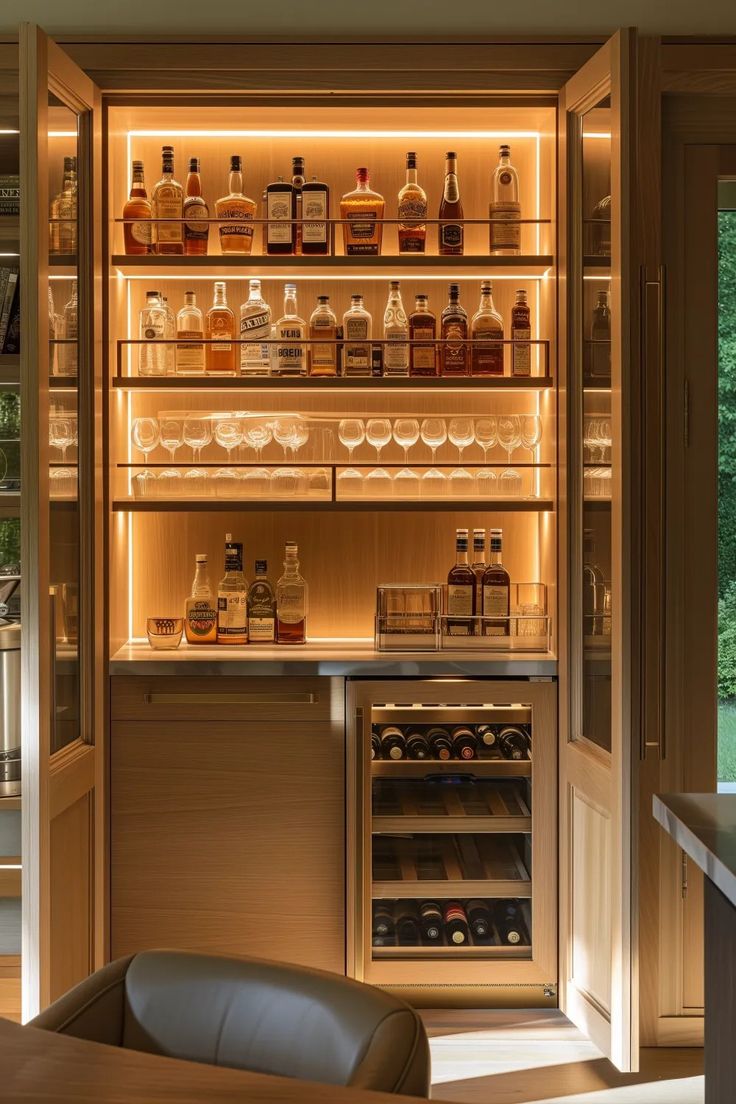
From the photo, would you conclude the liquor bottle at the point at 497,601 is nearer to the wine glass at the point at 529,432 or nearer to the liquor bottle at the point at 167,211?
the wine glass at the point at 529,432

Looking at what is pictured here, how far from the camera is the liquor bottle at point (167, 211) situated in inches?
127

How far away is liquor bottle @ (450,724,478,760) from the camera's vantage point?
3123mm

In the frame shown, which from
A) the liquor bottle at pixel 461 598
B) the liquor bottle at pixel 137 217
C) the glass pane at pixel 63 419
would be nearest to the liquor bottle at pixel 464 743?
the liquor bottle at pixel 461 598

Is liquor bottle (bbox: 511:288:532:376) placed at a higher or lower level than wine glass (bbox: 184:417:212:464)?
higher

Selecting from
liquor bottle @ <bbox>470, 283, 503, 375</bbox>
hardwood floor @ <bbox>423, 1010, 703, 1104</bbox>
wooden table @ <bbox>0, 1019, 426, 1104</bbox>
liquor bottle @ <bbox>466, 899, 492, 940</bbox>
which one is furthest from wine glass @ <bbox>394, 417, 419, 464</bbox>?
wooden table @ <bbox>0, 1019, 426, 1104</bbox>

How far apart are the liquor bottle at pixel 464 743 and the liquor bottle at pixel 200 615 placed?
76 cm

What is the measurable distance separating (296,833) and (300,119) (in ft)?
6.66

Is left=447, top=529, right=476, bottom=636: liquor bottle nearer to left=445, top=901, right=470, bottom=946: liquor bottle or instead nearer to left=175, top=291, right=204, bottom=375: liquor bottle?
left=445, top=901, right=470, bottom=946: liquor bottle

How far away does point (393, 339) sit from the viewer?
127 inches

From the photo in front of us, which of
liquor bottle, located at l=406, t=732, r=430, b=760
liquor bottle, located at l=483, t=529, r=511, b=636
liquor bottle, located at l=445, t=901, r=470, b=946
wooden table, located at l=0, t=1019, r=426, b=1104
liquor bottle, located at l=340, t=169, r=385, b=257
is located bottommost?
liquor bottle, located at l=445, t=901, r=470, b=946

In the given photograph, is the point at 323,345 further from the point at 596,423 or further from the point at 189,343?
the point at 596,423

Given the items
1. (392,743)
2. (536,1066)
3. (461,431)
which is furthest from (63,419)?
(536,1066)

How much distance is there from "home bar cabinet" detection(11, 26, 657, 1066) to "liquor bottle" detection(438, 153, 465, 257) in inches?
1.5

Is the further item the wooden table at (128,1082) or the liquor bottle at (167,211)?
the liquor bottle at (167,211)
